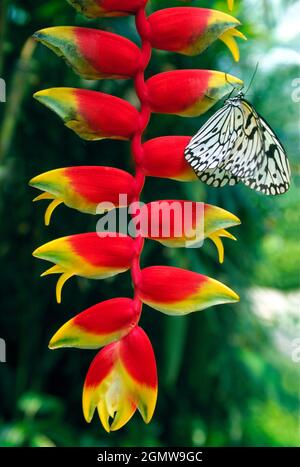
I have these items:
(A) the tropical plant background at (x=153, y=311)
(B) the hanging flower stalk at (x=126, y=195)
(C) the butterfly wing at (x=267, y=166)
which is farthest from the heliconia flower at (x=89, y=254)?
(A) the tropical plant background at (x=153, y=311)

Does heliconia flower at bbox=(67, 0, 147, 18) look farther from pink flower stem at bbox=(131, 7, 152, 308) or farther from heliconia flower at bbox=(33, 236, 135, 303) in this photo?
heliconia flower at bbox=(33, 236, 135, 303)

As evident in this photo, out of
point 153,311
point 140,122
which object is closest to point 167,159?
point 140,122

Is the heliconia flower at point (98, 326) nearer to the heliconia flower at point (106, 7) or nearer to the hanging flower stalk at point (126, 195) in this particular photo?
the hanging flower stalk at point (126, 195)

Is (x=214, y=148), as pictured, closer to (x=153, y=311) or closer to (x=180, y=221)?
(x=180, y=221)

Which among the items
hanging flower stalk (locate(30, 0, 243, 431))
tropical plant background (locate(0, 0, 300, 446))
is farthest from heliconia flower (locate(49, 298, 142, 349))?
tropical plant background (locate(0, 0, 300, 446))

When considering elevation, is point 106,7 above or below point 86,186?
above

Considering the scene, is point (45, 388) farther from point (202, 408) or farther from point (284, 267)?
point (284, 267)
